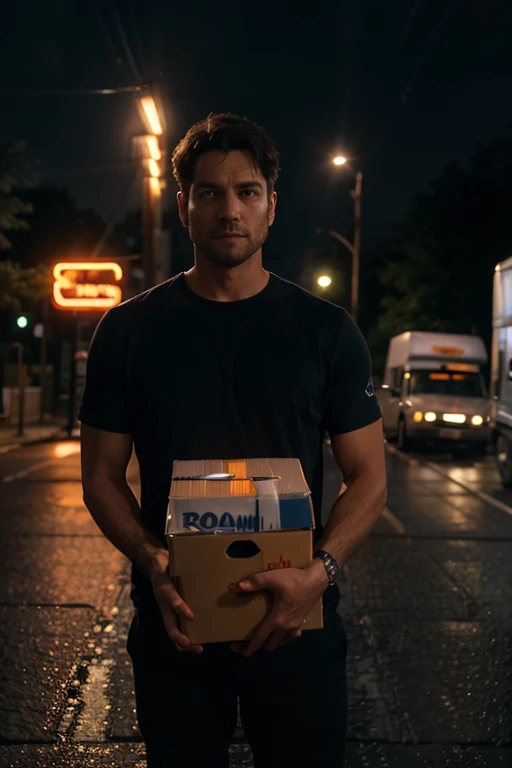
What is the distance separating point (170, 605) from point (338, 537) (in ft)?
1.55

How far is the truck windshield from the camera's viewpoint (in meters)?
22.8

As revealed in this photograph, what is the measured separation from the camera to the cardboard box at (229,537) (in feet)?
7.13

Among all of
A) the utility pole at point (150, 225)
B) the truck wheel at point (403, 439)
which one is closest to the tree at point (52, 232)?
the utility pole at point (150, 225)

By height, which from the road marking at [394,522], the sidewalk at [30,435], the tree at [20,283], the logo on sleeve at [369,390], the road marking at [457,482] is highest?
the tree at [20,283]

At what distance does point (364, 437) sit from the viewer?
8.44ft

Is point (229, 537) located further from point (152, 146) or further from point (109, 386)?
point (152, 146)

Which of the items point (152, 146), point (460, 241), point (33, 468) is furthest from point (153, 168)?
point (460, 241)

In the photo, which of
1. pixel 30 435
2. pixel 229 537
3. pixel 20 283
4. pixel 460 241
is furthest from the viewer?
pixel 460 241

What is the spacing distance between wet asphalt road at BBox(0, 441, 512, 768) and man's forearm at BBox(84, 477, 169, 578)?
1889 mm

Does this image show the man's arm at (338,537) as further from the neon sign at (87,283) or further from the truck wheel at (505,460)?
the neon sign at (87,283)

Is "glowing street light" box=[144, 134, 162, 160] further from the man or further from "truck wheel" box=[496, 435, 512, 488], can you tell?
the man

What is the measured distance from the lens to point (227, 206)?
252 cm

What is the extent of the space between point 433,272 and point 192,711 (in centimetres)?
3547

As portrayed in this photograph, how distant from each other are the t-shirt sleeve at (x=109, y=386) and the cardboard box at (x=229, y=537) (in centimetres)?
36
